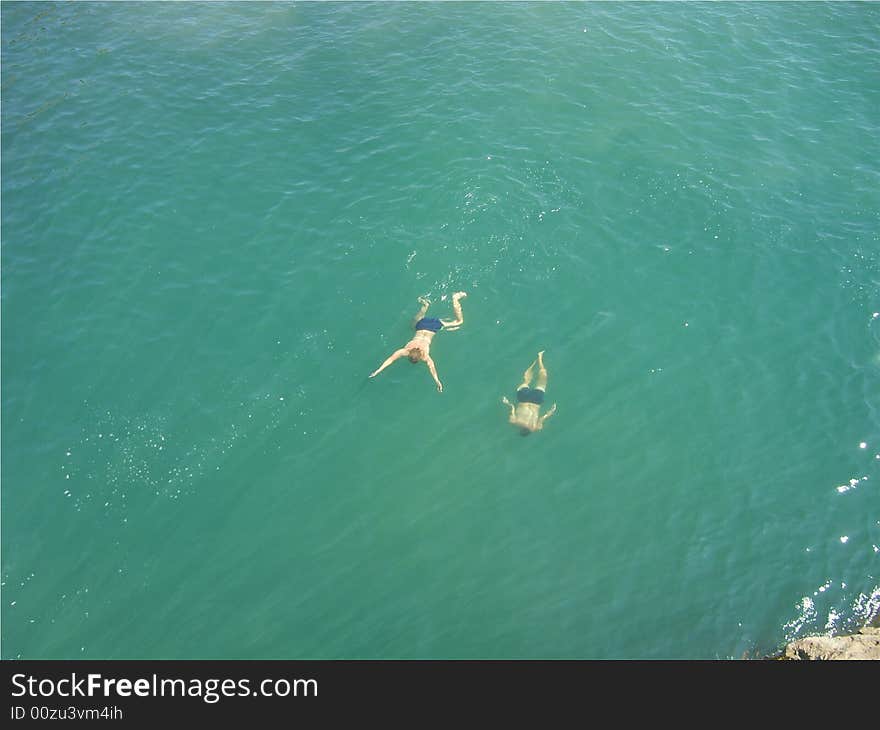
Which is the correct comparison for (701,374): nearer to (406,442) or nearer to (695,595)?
(695,595)

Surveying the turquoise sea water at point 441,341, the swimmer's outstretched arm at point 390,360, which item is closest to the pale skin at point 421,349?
the swimmer's outstretched arm at point 390,360

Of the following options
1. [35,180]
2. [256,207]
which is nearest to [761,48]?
[256,207]

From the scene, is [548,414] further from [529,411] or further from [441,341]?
[441,341]

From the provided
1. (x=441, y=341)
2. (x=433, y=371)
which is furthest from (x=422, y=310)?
(x=433, y=371)

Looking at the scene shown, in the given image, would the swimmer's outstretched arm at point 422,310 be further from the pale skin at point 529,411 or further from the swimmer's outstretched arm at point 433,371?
the pale skin at point 529,411

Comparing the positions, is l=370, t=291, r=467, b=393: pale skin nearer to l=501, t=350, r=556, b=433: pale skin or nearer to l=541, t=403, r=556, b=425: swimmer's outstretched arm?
l=501, t=350, r=556, b=433: pale skin

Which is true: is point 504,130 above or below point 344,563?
above

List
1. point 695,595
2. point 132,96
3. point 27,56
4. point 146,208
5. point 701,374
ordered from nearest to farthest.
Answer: point 695,595, point 701,374, point 146,208, point 132,96, point 27,56
